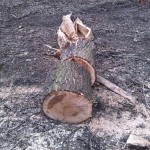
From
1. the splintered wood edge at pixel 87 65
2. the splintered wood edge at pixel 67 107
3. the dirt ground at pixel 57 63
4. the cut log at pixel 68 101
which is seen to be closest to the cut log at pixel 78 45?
the splintered wood edge at pixel 87 65

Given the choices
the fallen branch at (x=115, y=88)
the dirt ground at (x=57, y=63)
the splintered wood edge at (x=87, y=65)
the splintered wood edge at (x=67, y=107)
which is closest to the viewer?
the dirt ground at (x=57, y=63)

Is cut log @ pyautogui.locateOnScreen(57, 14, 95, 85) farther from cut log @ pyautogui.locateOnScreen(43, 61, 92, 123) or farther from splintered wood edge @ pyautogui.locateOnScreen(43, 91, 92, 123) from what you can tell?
splintered wood edge @ pyautogui.locateOnScreen(43, 91, 92, 123)

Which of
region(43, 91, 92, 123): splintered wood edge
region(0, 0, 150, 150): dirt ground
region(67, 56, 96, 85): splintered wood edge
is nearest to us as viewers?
region(0, 0, 150, 150): dirt ground

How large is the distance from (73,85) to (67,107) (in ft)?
0.99

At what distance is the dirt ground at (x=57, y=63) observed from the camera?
440cm

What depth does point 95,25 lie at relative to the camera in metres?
7.39

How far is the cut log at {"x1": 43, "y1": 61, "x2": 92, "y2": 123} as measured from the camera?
14.7ft

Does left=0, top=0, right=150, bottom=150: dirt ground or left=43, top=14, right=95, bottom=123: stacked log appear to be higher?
left=43, top=14, right=95, bottom=123: stacked log

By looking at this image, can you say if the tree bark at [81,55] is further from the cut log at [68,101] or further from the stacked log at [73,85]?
the cut log at [68,101]

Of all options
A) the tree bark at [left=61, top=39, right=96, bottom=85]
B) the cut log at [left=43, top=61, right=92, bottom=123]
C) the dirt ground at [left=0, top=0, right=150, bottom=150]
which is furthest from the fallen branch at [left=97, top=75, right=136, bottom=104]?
the cut log at [left=43, top=61, right=92, bottom=123]

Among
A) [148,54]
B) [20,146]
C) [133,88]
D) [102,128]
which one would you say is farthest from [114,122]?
[148,54]

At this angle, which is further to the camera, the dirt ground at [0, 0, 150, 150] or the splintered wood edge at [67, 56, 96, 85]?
the splintered wood edge at [67, 56, 96, 85]

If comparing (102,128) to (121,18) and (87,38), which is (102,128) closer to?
Answer: (87,38)

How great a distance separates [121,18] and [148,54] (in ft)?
5.82
